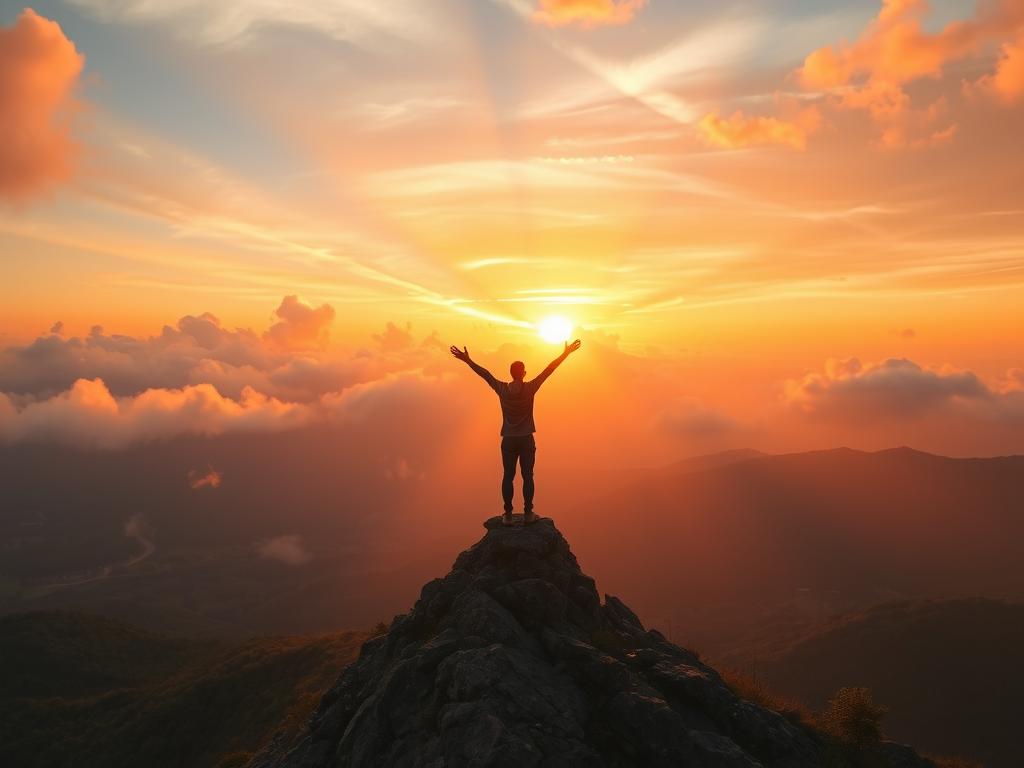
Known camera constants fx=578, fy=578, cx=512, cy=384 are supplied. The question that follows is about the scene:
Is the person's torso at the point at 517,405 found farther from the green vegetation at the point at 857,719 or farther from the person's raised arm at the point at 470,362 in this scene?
the green vegetation at the point at 857,719

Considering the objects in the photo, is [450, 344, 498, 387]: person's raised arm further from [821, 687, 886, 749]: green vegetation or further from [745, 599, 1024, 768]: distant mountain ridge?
[745, 599, 1024, 768]: distant mountain ridge

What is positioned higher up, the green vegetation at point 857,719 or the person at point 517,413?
the person at point 517,413

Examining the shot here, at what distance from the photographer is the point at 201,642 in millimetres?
158125

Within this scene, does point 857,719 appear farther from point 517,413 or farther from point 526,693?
point 517,413

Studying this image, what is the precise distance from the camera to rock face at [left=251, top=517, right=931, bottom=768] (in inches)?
677

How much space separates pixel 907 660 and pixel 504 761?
593 ft

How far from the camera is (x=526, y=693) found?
18.3 m

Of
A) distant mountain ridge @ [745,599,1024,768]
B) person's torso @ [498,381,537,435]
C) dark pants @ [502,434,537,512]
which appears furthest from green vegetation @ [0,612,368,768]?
distant mountain ridge @ [745,599,1024,768]

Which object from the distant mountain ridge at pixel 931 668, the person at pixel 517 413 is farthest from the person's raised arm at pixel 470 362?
the distant mountain ridge at pixel 931 668

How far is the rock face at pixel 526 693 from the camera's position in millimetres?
17188

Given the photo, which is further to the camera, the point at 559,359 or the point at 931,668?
the point at 931,668

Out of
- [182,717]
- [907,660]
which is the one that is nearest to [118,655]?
Answer: [182,717]

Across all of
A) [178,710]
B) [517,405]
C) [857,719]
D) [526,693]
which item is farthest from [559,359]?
[178,710]

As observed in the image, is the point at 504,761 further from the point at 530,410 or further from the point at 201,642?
the point at 201,642
